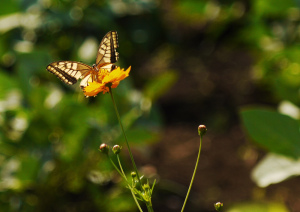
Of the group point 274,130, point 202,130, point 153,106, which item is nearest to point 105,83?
point 202,130

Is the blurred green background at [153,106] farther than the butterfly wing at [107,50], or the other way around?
the blurred green background at [153,106]

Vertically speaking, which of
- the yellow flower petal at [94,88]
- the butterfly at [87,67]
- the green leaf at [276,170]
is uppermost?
the butterfly at [87,67]

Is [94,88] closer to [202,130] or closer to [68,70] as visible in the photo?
[68,70]

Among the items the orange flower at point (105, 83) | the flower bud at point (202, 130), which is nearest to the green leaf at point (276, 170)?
the flower bud at point (202, 130)

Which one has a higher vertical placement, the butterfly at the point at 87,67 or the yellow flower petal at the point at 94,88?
→ the butterfly at the point at 87,67

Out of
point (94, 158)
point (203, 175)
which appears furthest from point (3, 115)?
point (203, 175)

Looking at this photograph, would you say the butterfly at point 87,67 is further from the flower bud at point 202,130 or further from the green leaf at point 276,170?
the green leaf at point 276,170

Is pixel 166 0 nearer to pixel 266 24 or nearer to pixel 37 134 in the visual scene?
pixel 266 24
